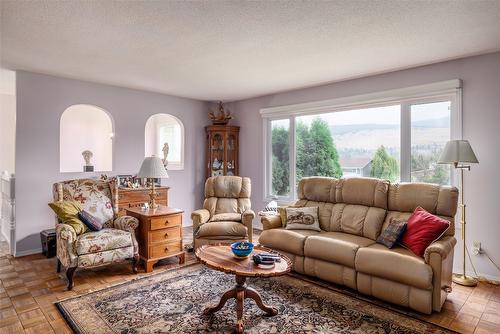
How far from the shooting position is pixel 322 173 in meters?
4.90

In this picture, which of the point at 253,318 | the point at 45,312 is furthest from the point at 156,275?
the point at 253,318

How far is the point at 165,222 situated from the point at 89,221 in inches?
32.1

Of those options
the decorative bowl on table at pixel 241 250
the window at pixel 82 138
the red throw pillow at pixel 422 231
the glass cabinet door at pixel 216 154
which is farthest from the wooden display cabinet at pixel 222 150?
the red throw pillow at pixel 422 231

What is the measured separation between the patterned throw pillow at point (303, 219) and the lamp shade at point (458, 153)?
4.90ft

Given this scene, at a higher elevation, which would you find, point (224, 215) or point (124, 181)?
point (124, 181)

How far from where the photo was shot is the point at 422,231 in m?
2.75

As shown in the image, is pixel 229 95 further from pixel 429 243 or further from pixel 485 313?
pixel 485 313

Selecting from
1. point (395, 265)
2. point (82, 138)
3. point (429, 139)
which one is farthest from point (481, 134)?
point (82, 138)

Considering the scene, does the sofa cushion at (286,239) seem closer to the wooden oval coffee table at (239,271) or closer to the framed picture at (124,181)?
the wooden oval coffee table at (239,271)

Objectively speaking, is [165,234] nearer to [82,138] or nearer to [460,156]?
[460,156]

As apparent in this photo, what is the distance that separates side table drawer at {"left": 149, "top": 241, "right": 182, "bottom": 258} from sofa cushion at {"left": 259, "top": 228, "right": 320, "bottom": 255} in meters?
1.05

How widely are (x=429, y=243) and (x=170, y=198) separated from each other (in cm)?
426

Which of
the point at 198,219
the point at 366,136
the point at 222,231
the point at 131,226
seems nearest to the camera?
the point at 131,226

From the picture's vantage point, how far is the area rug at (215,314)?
7.54 ft
